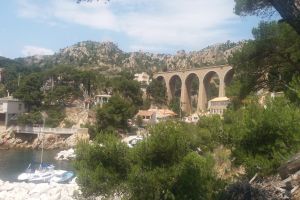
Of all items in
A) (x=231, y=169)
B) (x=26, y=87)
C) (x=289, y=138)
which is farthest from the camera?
(x=26, y=87)

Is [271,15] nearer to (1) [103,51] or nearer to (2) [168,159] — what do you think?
(2) [168,159]

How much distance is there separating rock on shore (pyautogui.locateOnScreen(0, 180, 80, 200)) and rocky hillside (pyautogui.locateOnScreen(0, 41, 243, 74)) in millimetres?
83827

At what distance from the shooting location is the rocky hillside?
11988 centimetres

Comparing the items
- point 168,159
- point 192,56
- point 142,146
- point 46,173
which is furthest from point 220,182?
point 192,56

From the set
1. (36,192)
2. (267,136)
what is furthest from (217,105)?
(267,136)

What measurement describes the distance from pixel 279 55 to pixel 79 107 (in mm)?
52716

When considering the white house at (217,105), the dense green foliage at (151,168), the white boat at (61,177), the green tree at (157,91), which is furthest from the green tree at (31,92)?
the dense green foliage at (151,168)

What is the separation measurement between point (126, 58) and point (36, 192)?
11182cm

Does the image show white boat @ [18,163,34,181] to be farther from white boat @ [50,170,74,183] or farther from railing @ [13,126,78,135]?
railing @ [13,126,78,135]

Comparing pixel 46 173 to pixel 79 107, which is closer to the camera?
pixel 46 173

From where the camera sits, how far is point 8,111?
59.8m

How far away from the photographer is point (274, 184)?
24.6ft

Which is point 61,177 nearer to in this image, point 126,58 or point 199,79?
point 199,79

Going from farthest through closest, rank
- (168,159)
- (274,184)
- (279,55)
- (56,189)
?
1. (56,189)
2. (279,55)
3. (168,159)
4. (274,184)
